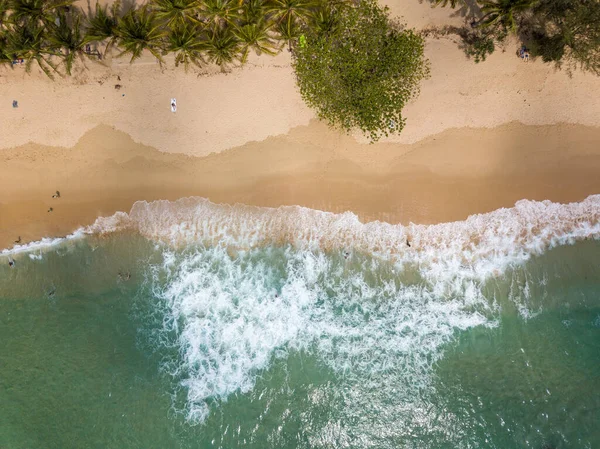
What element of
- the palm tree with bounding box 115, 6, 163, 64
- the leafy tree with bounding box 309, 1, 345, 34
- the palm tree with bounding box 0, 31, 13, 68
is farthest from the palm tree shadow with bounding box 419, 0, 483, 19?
the palm tree with bounding box 0, 31, 13, 68

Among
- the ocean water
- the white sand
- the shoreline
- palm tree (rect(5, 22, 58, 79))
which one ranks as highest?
palm tree (rect(5, 22, 58, 79))

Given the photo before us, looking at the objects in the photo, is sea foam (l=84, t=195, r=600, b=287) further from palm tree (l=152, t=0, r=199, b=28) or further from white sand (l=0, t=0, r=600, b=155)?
palm tree (l=152, t=0, r=199, b=28)

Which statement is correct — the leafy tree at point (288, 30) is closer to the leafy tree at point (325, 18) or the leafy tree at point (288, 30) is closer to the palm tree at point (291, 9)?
the palm tree at point (291, 9)

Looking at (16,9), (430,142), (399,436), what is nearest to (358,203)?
(430,142)

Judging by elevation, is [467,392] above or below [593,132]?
below

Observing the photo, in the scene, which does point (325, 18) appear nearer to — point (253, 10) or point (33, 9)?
point (253, 10)

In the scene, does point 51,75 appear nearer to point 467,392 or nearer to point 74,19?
point 74,19

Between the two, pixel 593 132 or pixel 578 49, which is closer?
pixel 578 49
